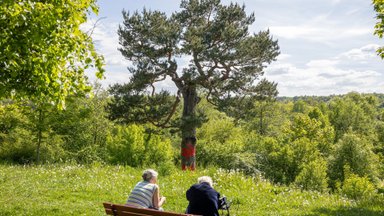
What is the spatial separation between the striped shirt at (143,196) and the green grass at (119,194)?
238 cm

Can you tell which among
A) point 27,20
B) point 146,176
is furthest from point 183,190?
point 27,20

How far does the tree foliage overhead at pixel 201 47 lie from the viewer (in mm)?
20031

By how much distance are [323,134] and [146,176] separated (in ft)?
135

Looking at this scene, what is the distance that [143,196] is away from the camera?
7070 millimetres

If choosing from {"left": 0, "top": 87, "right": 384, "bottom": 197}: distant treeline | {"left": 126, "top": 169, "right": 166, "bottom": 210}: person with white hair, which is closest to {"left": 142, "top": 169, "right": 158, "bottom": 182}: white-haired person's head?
{"left": 126, "top": 169, "right": 166, "bottom": 210}: person with white hair

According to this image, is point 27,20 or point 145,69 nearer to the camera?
point 27,20

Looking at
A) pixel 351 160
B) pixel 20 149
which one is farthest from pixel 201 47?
pixel 351 160

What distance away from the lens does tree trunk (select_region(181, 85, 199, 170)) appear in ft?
67.1

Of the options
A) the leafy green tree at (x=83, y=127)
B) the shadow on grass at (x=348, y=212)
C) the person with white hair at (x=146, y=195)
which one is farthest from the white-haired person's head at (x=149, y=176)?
the leafy green tree at (x=83, y=127)

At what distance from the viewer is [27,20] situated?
710 cm

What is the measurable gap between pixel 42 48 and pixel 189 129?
13980 mm

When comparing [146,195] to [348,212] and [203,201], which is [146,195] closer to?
[203,201]

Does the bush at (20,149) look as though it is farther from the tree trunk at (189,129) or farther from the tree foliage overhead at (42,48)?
the tree foliage overhead at (42,48)

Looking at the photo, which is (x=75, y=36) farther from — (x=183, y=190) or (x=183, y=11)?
(x=183, y=11)
